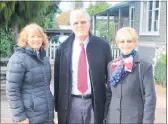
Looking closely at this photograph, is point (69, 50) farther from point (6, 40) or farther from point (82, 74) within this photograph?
point (6, 40)

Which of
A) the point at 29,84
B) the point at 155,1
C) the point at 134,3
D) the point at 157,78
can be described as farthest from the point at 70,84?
the point at 134,3

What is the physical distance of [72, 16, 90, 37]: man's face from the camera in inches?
136

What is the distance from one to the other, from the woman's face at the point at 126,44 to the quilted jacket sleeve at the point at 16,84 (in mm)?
916

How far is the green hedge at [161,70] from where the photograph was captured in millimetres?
10355

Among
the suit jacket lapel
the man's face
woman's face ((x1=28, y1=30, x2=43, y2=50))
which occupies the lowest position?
the suit jacket lapel

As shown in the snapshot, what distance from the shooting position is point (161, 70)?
10.6m


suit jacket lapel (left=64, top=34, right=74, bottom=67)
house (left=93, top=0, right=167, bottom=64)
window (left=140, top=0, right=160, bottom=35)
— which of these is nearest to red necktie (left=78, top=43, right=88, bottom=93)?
suit jacket lapel (left=64, top=34, right=74, bottom=67)

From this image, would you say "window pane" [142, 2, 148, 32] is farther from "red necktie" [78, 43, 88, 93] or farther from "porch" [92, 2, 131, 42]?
"red necktie" [78, 43, 88, 93]

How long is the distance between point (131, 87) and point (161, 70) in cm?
772

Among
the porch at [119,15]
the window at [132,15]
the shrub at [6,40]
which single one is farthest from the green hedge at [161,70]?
the window at [132,15]

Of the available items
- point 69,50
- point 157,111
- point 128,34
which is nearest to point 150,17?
point 157,111

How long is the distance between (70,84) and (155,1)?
1070 centimetres

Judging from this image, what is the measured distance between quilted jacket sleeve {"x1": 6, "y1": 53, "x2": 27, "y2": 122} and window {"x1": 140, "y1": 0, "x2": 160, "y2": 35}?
34.0ft

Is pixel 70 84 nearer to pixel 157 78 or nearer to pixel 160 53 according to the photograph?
pixel 157 78
